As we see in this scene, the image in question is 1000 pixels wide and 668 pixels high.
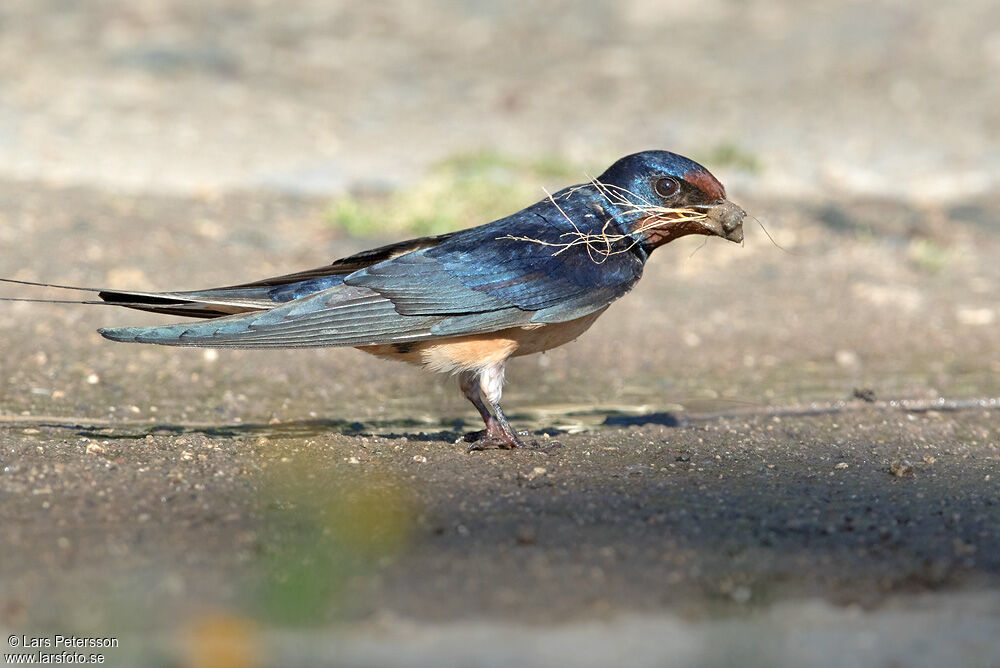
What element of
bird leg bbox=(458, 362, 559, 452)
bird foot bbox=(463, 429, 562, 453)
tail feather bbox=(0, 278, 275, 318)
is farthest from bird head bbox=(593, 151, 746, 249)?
tail feather bbox=(0, 278, 275, 318)

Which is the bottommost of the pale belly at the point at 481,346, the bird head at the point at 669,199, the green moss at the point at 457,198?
the pale belly at the point at 481,346

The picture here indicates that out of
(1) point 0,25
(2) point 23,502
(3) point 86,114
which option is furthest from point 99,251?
(1) point 0,25

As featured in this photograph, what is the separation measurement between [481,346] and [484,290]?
0.22 m

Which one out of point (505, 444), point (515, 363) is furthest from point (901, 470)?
point (515, 363)

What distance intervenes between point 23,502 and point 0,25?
9.96m

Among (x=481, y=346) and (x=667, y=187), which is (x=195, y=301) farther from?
(x=667, y=187)

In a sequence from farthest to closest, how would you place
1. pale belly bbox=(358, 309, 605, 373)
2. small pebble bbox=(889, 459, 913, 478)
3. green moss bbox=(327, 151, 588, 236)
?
green moss bbox=(327, 151, 588, 236) → pale belly bbox=(358, 309, 605, 373) → small pebble bbox=(889, 459, 913, 478)

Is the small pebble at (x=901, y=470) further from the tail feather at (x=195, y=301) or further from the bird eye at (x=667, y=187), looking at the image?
the tail feather at (x=195, y=301)

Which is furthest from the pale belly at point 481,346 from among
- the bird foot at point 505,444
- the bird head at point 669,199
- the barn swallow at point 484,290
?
the bird head at point 669,199

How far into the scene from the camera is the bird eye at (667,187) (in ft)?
15.1

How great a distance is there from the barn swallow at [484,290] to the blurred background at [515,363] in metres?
0.39

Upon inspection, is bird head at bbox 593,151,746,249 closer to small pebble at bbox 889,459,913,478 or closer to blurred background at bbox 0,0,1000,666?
blurred background at bbox 0,0,1000,666

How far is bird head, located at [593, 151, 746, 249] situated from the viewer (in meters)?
4.59

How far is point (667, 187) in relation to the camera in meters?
4.62
